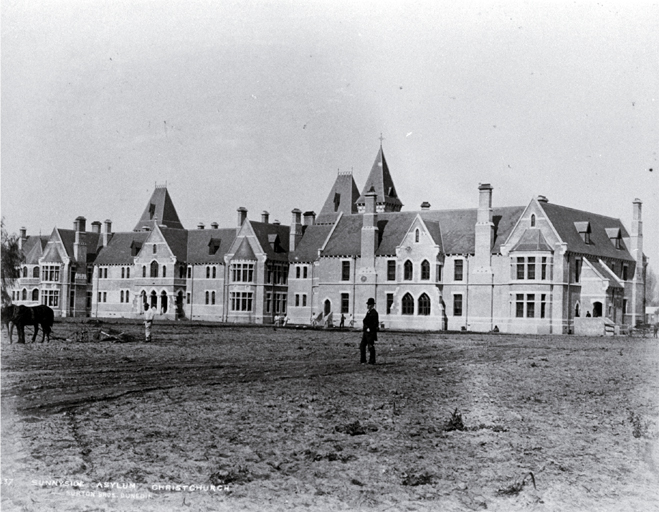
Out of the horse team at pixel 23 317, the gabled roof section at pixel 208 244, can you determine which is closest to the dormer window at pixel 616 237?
the gabled roof section at pixel 208 244

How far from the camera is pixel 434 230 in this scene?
53.6 m

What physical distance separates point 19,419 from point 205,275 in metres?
56.5

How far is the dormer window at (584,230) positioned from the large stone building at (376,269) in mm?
104

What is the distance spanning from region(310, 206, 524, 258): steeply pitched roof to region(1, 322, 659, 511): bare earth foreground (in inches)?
1348

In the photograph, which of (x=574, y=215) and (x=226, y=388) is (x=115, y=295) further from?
(x=226, y=388)

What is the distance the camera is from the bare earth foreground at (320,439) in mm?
8141

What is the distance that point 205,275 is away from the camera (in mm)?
66812

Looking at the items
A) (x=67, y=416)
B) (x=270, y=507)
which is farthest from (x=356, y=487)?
(x=67, y=416)

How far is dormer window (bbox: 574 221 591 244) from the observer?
50688 mm

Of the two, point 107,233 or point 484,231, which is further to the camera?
point 107,233

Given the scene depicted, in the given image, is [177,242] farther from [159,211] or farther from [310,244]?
[310,244]

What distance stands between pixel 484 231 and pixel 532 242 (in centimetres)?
357

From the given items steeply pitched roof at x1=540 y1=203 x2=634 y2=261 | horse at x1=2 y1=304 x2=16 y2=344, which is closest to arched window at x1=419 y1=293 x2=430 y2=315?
steeply pitched roof at x1=540 y1=203 x2=634 y2=261

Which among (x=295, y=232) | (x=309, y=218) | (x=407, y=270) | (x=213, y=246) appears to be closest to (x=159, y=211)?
(x=213, y=246)
